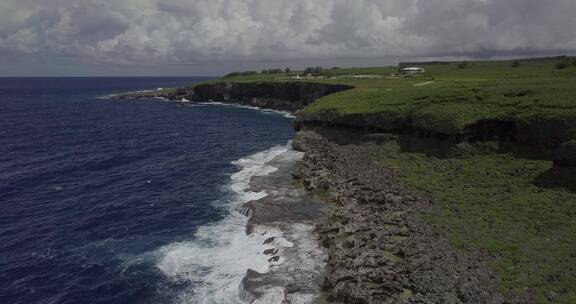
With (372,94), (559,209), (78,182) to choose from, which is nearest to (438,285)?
(559,209)

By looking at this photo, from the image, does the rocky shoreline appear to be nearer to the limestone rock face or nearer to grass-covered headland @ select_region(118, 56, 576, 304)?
the limestone rock face

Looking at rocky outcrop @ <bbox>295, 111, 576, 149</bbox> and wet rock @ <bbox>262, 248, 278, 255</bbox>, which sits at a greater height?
rocky outcrop @ <bbox>295, 111, 576, 149</bbox>

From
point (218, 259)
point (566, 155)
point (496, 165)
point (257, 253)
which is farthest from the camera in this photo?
point (496, 165)

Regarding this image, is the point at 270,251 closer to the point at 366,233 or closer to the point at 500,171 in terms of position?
the point at 366,233

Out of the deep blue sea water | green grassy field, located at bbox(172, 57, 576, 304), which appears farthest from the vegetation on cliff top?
the deep blue sea water

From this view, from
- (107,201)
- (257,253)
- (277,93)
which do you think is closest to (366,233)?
(257,253)

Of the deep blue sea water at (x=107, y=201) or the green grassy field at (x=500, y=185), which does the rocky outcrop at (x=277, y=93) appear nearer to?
the deep blue sea water at (x=107, y=201)

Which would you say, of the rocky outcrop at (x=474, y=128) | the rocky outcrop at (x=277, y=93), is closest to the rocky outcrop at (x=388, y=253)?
the rocky outcrop at (x=474, y=128)

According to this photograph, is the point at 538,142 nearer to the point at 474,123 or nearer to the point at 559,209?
the point at 474,123
